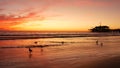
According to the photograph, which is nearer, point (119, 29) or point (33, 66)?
point (33, 66)

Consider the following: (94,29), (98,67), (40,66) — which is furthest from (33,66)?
(94,29)

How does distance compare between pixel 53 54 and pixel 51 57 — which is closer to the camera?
pixel 51 57

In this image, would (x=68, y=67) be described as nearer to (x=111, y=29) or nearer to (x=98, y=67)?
(x=98, y=67)

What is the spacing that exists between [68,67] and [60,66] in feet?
2.17

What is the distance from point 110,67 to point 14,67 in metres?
6.61

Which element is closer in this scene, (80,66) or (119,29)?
(80,66)

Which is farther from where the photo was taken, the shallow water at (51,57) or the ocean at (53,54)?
the ocean at (53,54)

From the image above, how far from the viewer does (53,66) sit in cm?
1658

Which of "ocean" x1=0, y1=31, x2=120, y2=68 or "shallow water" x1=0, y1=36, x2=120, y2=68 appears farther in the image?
"ocean" x1=0, y1=31, x2=120, y2=68

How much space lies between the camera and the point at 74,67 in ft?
53.1

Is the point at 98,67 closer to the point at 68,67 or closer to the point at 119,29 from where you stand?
the point at 68,67

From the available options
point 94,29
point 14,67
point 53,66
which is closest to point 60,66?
point 53,66

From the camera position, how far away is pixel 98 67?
645 inches

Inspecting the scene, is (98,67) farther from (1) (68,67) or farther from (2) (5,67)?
(2) (5,67)
